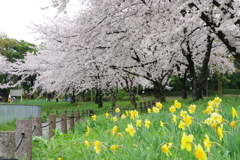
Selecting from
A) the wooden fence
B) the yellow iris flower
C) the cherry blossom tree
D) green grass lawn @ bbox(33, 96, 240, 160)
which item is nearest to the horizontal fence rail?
the cherry blossom tree

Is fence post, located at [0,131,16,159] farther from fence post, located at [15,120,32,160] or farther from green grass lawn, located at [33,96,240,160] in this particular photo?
fence post, located at [15,120,32,160]

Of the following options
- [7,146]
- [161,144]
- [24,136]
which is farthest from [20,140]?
[161,144]

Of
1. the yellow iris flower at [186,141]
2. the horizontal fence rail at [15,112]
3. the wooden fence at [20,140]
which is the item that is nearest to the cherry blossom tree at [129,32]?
the horizontal fence rail at [15,112]

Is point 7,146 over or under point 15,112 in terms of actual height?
over

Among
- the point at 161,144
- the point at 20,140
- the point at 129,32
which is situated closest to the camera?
the point at 161,144

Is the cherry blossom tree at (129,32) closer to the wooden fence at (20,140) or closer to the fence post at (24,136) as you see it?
the wooden fence at (20,140)

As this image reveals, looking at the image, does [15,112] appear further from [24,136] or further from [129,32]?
[24,136]

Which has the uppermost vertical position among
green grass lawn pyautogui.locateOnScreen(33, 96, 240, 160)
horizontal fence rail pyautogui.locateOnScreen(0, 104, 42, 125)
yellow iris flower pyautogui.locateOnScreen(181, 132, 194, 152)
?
yellow iris flower pyautogui.locateOnScreen(181, 132, 194, 152)

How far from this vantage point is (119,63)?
525 inches

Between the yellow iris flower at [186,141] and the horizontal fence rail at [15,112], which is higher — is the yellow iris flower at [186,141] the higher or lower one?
the higher one

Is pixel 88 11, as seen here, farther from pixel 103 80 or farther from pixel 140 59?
pixel 103 80

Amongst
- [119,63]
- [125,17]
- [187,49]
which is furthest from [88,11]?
[187,49]

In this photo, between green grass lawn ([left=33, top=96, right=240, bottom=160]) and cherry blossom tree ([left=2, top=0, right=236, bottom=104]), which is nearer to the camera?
green grass lawn ([left=33, top=96, right=240, bottom=160])

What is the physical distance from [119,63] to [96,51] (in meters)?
1.91
